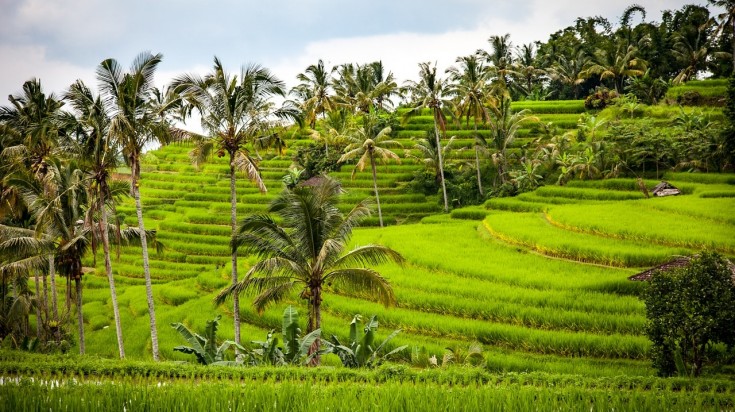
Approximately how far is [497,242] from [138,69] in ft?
42.4

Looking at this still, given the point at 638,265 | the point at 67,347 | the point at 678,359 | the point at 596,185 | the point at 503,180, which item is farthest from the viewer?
the point at 503,180

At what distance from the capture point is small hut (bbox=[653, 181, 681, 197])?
23625 mm

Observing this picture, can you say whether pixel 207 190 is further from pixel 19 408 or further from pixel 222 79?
pixel 19 408

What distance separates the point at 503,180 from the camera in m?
31.4

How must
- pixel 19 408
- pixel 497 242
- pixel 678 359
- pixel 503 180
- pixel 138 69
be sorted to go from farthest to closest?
pixel 503 180 → pixel 497 242 → pixel 138 69 → pixel 678 359 → pixel 19 408

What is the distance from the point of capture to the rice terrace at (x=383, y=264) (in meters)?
9.19

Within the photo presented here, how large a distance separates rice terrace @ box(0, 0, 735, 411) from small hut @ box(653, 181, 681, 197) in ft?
0.30

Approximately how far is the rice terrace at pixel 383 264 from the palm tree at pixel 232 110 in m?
0.05

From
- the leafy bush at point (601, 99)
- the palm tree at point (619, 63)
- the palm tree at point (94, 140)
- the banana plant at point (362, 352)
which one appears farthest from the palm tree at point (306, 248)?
the palm tree at point (619, 63)

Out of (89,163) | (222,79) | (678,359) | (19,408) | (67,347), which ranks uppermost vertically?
(222,79)

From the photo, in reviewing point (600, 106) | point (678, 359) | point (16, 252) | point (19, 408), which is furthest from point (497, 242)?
point (600, 106)

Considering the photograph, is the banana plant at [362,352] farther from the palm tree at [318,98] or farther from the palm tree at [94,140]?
the palm tree at [318,98]

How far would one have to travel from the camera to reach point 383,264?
21031 mm

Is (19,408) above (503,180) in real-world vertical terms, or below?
below
